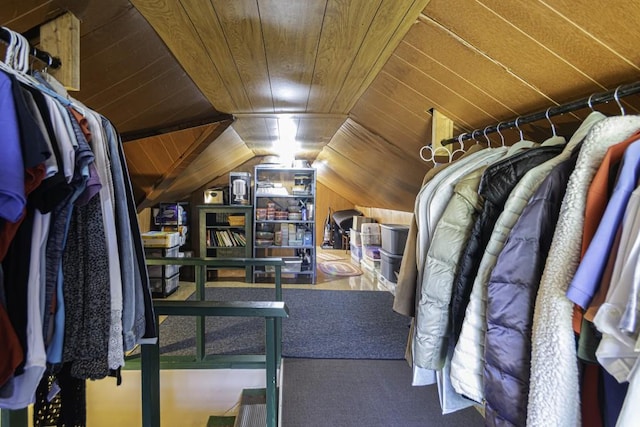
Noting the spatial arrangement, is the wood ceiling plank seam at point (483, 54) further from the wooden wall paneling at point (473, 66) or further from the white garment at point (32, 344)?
the white garment at point (32, 344)

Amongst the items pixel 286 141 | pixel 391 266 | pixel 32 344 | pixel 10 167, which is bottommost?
pixel 391 266

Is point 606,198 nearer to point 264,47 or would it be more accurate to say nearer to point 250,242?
point 264,47

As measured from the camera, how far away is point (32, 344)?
69 centimetres

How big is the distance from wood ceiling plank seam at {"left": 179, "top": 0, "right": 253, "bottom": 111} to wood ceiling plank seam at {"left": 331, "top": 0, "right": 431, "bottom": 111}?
26.4 inches

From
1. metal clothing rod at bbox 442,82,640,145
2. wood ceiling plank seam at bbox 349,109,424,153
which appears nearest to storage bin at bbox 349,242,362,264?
wood ceiling plank seam at bbox 349,109,424,153

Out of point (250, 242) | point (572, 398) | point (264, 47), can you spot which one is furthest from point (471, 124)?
point (250, 242)

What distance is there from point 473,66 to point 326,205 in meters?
6.41

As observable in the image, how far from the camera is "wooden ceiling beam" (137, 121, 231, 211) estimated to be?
296 cm

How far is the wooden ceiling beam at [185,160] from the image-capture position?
2.96 m

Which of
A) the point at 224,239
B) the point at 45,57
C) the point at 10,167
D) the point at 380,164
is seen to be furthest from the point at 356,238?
the point at 10,167

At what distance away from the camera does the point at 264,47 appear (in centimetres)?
152

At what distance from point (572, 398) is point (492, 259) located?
0.32 m

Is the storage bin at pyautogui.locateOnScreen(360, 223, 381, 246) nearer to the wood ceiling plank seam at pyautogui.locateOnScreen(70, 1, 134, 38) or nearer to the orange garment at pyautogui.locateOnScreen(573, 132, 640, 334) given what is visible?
the wood ceiling plank seam at pyautogui.locateOnScreen(70, 1, 134, 38)

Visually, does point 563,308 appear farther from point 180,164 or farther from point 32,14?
point 180,164
